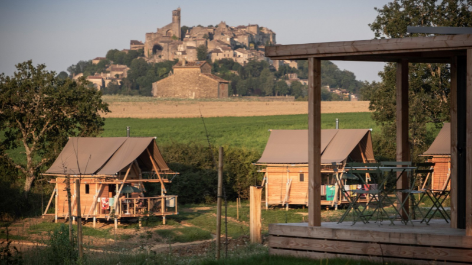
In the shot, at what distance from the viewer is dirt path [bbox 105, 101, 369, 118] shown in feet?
221

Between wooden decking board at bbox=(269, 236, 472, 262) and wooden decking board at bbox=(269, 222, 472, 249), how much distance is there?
0.18 feet

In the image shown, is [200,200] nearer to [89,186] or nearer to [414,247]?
[89,186]

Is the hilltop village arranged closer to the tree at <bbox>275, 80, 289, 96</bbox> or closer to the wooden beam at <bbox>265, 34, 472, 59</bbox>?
the tree at <bbox>275, 80, 289, 96</bbox>

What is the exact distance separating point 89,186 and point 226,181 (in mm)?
7021

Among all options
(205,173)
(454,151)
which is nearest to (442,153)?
(205,173)

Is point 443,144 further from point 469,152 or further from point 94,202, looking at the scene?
point 469,152

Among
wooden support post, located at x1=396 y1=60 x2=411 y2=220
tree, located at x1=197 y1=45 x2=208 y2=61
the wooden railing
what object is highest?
tree, located at x1=197 y1=45 x2=208 y2=61

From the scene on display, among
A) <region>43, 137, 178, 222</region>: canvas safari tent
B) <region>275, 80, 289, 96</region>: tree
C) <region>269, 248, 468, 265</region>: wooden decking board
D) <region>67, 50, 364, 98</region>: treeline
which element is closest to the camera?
<region>269, 248, 468, 265</region>: wooden decking board

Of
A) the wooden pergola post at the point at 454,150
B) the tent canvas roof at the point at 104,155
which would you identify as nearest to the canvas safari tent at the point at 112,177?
the tent canvas roof at the point at 104,155

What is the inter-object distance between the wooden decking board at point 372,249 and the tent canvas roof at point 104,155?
1327 cm

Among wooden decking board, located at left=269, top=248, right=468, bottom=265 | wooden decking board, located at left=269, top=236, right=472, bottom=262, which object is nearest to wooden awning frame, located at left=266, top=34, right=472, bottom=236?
wooden decking board, located at left=269, top=236, right=472, bottom=262

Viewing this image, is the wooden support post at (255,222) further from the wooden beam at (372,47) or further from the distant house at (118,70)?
the distant house at (118,70)

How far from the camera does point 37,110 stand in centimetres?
2394

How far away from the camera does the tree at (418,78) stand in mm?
28391
